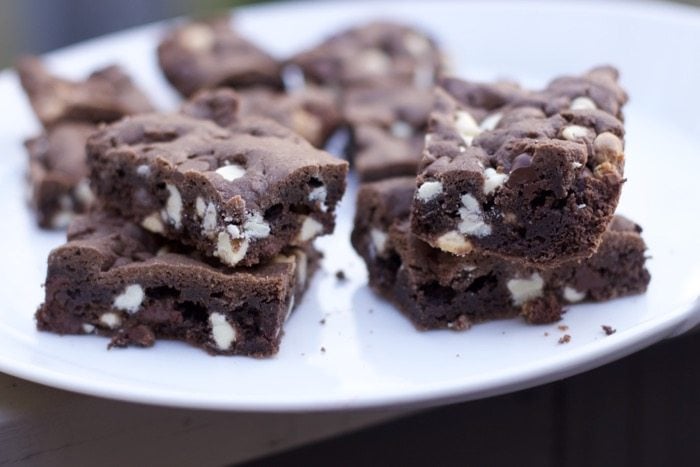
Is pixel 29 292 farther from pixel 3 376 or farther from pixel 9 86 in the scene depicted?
pixel 9 86

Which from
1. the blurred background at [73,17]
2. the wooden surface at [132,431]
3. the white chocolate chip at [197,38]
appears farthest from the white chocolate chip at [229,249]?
the blurred background at [73,17]

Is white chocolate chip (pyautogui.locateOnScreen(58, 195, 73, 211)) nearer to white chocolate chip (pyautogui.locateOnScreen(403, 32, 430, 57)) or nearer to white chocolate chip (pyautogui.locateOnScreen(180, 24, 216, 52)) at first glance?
white chocolate chip (pyautogui.locateOnScreen(180, 24, 216, 52))

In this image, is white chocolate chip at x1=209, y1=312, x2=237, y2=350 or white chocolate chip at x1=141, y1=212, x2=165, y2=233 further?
white chocolate chip at x1=141, y1=212, x2=165, y2=233

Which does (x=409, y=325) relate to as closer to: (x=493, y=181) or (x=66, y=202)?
(x=493, y=181)

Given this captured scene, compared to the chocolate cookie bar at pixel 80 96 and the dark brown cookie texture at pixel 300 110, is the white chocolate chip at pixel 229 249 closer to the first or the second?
the dark brown cookie texture at pixel 300 110

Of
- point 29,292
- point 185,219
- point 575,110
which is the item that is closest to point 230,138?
point 185,219

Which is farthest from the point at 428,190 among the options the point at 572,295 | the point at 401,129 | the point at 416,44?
the point at 416,44

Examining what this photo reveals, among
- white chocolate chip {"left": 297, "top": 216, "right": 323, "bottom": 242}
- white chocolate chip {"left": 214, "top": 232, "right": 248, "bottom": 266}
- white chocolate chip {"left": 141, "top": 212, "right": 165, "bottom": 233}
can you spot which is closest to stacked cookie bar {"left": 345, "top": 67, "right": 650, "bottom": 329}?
white chocolate chip {"left": 297, "top": 216, "right": 323, "bottom": 242}
